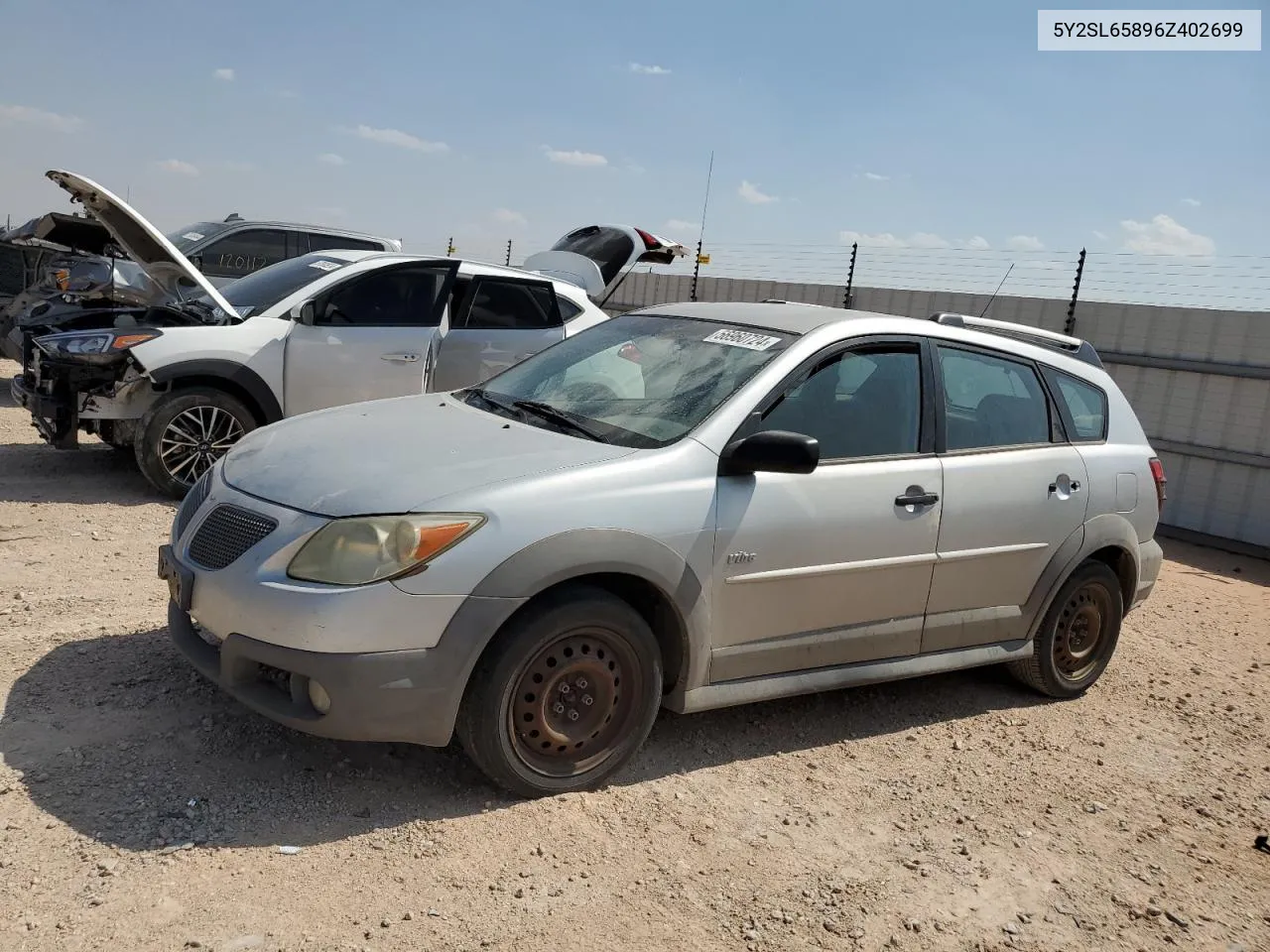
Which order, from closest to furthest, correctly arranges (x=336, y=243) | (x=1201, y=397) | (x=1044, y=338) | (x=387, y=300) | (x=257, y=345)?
(x=1044, y=338)
(x=257, y=345)
(x=387, y=300)
(x=1201, y=397)
(x=336, y=243)

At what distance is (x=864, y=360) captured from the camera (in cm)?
437

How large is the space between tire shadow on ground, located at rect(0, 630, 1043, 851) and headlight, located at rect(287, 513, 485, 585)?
2.48ft

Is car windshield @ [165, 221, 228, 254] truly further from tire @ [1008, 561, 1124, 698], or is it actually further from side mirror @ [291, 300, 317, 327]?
tire @ [1008, 561, 1124, 698]

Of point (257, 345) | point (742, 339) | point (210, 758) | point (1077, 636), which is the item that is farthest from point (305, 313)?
point (1077, 636)

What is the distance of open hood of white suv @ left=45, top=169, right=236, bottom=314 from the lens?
675 centimetres

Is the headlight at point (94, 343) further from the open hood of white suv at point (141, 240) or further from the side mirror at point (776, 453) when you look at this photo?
the side mirror at point (776, 453)

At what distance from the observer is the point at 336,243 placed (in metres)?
12.3

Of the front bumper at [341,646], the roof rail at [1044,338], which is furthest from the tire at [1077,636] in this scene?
the front bumper at [341,646]

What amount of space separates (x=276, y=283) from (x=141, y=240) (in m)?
1.03

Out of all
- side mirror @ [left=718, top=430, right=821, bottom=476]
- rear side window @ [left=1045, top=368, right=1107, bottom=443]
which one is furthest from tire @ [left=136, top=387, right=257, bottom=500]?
rear side window @ [left=1045, top=368, right=1107, bottom=443]

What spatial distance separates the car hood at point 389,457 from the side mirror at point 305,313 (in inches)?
135

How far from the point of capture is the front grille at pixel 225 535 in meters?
3.43

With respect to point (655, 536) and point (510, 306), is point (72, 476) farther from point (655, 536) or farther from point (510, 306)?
point (655, 536)

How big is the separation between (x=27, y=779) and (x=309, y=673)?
1.00 metres
